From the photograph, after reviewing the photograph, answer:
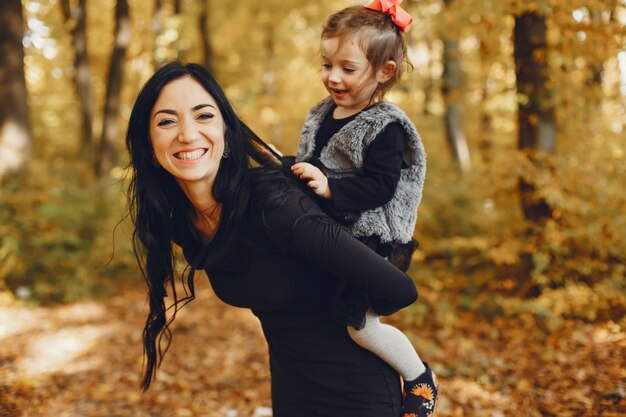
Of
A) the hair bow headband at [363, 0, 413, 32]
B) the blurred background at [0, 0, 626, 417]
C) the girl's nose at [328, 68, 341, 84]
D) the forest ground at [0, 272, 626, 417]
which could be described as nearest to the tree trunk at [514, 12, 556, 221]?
the blurred background at [0, 0, 626, 417]

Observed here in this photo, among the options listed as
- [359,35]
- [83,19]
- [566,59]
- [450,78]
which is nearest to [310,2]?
[450,78]

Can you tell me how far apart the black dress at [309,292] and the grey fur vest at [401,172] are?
0.24 meters

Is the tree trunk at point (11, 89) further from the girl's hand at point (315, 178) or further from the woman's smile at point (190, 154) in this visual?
the girl's hand at point (315, 178)

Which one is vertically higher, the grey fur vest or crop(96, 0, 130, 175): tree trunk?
crop(96, 0, 130, 175): tree trunk

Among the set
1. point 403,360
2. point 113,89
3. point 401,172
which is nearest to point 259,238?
point 401,172

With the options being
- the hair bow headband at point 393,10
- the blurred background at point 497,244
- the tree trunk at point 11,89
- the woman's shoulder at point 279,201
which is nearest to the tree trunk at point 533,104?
the blurred background at point 497,244

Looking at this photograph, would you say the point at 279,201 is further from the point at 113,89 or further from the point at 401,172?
the point at 113,89

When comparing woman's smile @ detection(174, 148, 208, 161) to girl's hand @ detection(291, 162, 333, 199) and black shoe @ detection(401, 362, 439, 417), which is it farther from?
black shoe @ detection(401, 362, 439, 417)

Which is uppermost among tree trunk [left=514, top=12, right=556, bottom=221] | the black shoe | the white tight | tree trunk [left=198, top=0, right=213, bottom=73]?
tree trunk [left=198, top=0, right=213, bottom=73]

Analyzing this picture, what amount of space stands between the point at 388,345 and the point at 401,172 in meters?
0.65

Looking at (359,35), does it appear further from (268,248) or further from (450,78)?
(450,78)

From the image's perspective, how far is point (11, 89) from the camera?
22.5ft

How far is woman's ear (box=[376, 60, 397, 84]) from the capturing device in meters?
2.01

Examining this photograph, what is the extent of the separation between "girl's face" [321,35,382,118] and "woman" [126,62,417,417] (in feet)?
1.21
